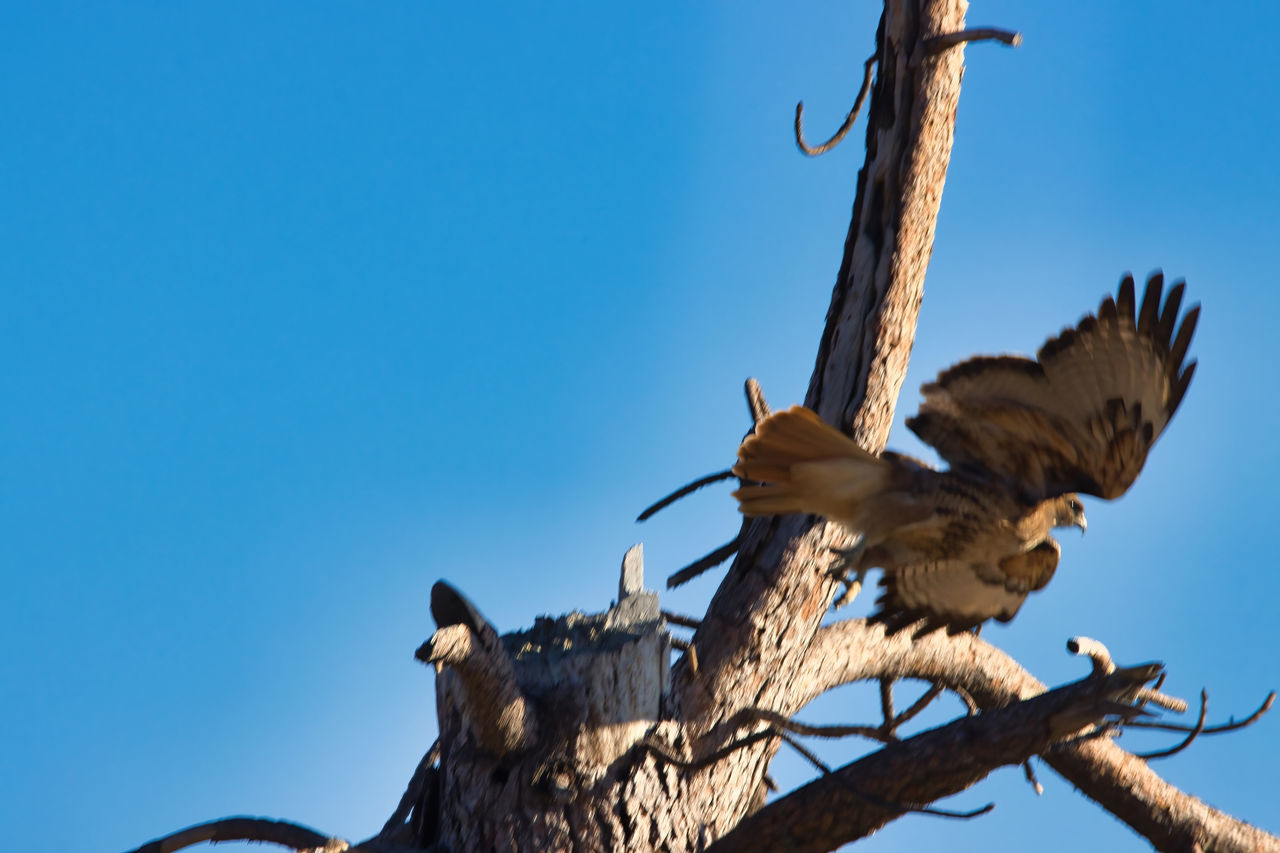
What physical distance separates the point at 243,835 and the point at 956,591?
2.24m

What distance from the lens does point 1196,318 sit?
2.92 metres

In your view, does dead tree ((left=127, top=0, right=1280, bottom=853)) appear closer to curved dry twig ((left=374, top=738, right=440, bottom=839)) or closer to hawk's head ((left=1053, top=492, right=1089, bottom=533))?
curved dry twig ((left=374, top=738, right=440, bottom=839))

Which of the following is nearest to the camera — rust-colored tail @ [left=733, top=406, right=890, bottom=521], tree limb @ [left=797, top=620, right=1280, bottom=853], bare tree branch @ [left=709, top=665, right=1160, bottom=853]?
bare tree branch @ [left=709, top=665, right=1160, bottom=853]

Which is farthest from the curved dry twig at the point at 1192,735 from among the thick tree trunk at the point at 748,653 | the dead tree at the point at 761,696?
the thick tree trunk at the point at 748,653

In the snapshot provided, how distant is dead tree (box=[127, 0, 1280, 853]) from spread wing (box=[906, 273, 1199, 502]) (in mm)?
364

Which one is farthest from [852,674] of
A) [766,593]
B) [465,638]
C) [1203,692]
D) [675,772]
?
[465,638]

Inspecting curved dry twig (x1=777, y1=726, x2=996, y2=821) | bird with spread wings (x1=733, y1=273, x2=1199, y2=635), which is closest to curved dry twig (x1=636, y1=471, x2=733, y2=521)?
bird with spread wings (x1=733, y1=273, x2=1199, y2=635)

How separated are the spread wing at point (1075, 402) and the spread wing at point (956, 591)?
13.7 inches

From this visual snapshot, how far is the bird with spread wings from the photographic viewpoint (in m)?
3.04

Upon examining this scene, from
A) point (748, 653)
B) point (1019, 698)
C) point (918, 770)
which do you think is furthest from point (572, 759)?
point (1019, 698)

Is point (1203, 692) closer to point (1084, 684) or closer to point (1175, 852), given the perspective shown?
point (1084, 684)

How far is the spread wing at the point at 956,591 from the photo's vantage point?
144 inches

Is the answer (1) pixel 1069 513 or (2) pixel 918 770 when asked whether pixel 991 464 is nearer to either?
(1) pixel 1069 513

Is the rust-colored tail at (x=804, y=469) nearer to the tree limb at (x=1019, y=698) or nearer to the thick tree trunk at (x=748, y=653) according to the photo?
the thick tree trunk at (x=748, y=653)
